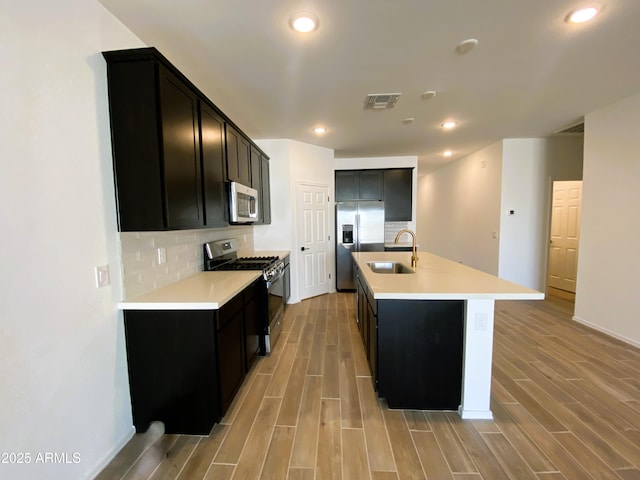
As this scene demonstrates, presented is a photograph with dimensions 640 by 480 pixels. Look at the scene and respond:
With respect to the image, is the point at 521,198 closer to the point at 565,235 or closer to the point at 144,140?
the point at 565,235

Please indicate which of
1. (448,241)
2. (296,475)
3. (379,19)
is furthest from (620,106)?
(296,475)

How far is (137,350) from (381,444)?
1623 mm

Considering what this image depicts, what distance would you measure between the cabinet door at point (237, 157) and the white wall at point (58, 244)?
106 cm

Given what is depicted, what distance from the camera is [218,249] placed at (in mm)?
2867

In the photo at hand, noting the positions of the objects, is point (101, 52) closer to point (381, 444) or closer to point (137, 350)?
point (137, 350)

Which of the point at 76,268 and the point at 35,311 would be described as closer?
the point at 35,311

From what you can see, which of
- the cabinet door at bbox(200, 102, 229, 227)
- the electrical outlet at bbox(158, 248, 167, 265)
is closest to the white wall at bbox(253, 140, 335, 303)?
the cabinet door at bbox(200, 102, 229, 227)

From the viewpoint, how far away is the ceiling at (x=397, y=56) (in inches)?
63.6

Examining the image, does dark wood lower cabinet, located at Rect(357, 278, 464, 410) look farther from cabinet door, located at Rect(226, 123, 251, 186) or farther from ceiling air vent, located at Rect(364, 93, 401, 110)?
ceiling air vent, located at Rect(364, 93, 401, 110)

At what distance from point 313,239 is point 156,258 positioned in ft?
9.54

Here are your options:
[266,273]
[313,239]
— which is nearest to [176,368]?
[266,273]

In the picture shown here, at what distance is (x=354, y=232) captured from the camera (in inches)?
197

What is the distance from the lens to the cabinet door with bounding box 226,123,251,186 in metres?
2.58

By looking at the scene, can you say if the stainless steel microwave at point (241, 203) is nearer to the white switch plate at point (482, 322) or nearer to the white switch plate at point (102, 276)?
the white switch plate at point (102, 276)
